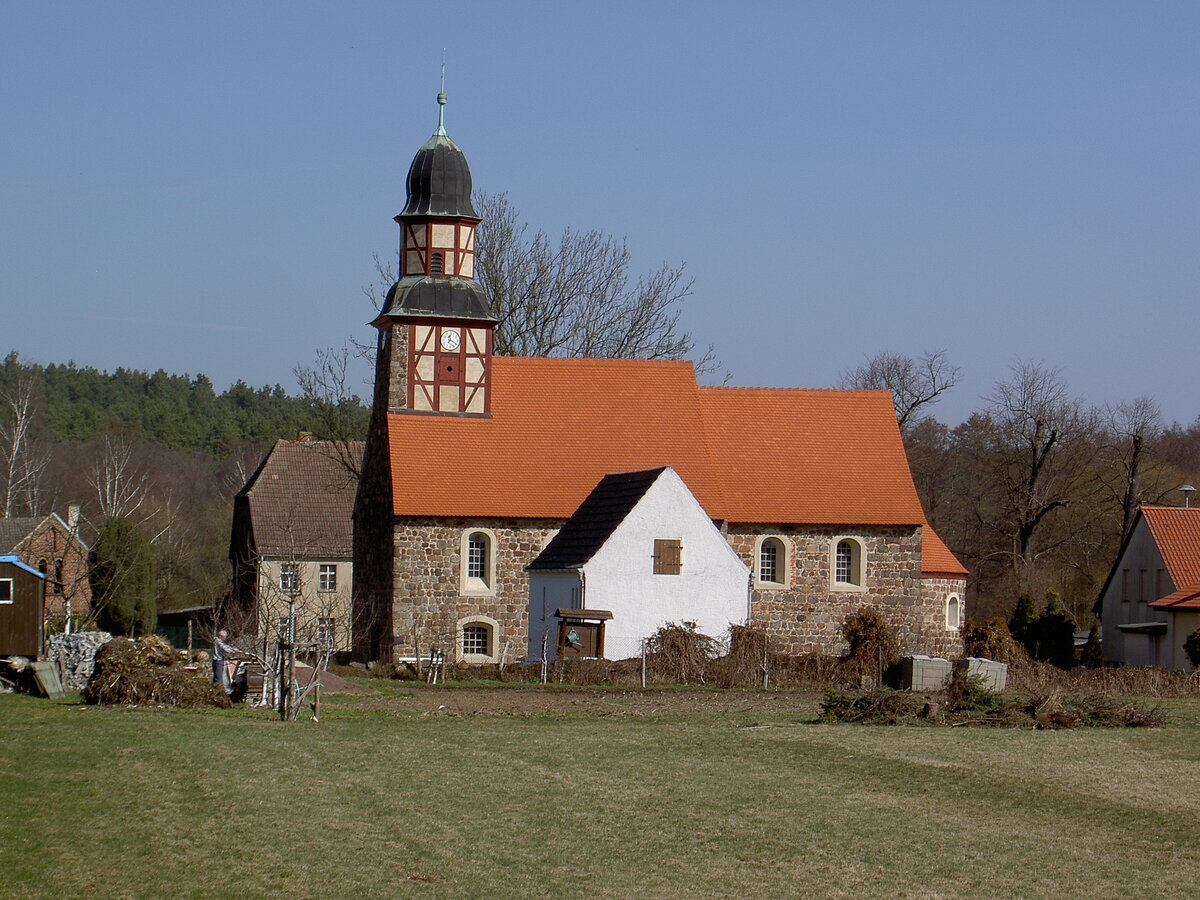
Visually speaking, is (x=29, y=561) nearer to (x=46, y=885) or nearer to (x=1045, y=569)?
(x=1045, y=569)

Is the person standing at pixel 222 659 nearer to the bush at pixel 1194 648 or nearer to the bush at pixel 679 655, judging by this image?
the bush at pixel 679 655

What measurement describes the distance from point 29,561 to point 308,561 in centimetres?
973

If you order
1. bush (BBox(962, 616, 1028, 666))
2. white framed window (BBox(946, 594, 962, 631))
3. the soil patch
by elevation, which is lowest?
the soil patch

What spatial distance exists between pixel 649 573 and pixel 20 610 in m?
12.6

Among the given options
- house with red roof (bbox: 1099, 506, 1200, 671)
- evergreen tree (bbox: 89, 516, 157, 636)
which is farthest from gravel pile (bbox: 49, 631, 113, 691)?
house with red roof (bbox: 1099, 506, 1200, 671)

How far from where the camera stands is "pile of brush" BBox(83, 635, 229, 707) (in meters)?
21.9

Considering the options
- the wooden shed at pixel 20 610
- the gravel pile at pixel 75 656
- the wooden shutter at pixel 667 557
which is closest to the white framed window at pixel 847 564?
the wooden shutter at pixel 667 557


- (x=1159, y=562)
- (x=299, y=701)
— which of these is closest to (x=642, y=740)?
(x=299, y=701)

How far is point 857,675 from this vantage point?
93.8 feet

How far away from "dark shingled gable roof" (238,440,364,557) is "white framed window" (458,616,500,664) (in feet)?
44.7

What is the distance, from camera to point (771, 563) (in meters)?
37.7

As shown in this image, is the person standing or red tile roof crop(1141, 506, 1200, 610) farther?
red tile roof crop(1141, 506, 1200, 610)

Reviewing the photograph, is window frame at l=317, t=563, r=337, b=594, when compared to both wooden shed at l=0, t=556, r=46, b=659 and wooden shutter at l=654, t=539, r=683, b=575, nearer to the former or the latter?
wooden shutter at l=654, t=539, r=683, b=575

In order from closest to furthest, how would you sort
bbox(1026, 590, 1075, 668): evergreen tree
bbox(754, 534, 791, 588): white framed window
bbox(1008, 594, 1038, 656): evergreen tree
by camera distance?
bbox(754, 534, 791, 588): white framed window
bbox(1026, 590, 1075, 668): evergreen tree
bbox(1008, 594, 1038, 656): evergreen tree
